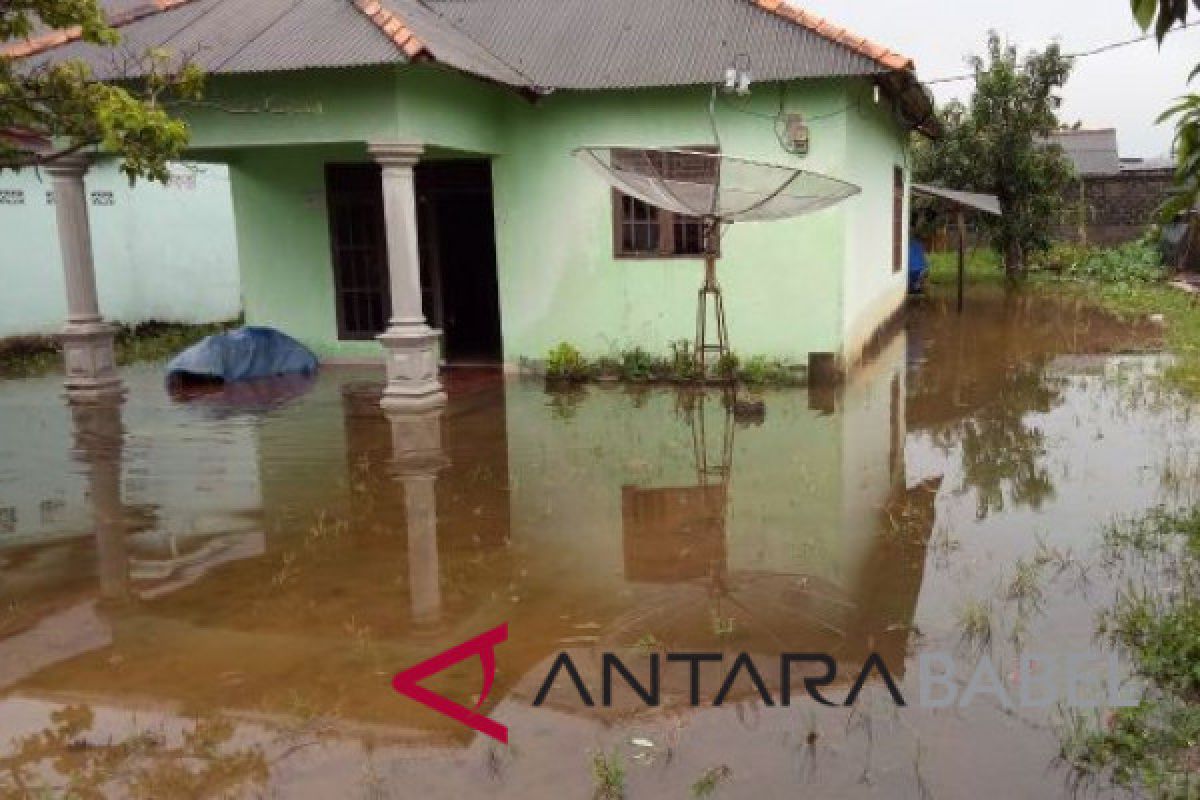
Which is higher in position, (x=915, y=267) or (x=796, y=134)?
(x=796, y=134)

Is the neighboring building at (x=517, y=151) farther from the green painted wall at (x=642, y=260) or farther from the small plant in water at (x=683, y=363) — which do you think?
the small plant in water at (x=683, y=363)

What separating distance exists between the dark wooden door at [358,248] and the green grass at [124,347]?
310cm

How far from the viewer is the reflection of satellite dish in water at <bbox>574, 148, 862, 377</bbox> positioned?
8.35 meters

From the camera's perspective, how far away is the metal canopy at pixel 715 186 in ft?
27.4

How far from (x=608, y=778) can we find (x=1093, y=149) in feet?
120

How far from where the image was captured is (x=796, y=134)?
34.0ft

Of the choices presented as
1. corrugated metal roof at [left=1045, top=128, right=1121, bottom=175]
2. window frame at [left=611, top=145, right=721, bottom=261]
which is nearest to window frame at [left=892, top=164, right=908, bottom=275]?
window frame at [left=611, top=145, right=721, bottom=261]

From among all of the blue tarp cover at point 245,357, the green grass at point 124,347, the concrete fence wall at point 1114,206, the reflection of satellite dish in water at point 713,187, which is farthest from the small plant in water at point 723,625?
the concrete fence wall at point 1114,206

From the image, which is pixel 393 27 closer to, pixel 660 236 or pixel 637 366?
pixel 660 236

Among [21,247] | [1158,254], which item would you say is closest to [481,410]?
[21,247]

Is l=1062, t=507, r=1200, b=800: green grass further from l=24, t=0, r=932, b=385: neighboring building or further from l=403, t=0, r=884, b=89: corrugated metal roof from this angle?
l=403, t=0, r=884, b=89: corrugated metal roof

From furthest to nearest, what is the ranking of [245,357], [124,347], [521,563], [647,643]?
[124,347], [245,357], [521,563], [647,643]

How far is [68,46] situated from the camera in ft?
34.1

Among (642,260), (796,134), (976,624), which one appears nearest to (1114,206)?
(796,134)
